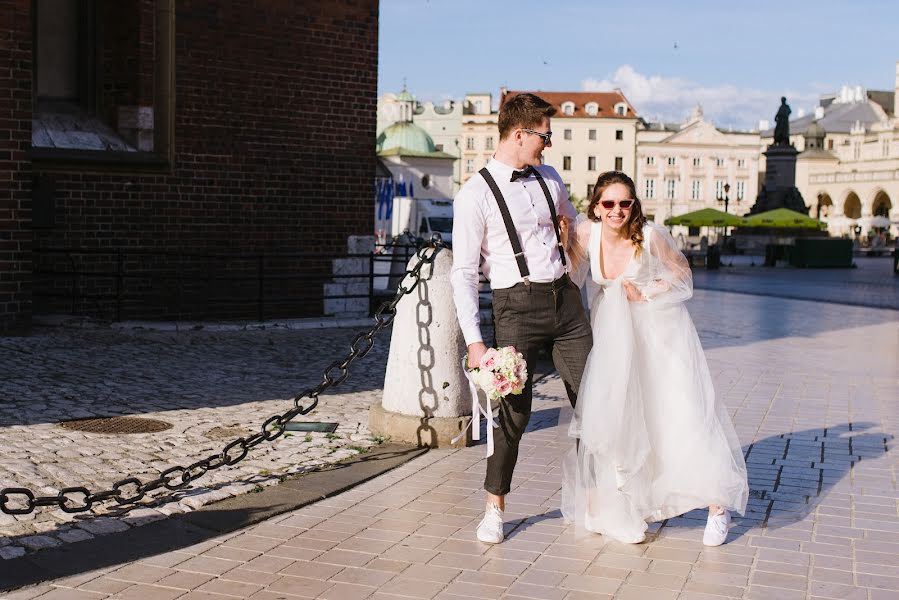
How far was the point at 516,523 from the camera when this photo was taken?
5984mm

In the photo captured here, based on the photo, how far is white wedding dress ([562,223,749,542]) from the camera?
5.60m

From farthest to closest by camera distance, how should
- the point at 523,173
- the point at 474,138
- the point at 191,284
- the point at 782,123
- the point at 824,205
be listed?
the point at 474,138
the point at 824,205
the point at 782,123
the point at 191,284
the point at 523,173

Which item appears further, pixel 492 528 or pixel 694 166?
pixel 694 166

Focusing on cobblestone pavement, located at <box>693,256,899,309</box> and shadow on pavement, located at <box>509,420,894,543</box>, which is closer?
shadow on pavement, located at <box>509,420,894,543</box>

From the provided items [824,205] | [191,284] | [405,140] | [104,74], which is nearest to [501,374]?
[191,284]

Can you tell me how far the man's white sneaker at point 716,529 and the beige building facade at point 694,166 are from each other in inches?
5158

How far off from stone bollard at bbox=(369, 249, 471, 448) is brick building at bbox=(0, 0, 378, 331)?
6.80 meters

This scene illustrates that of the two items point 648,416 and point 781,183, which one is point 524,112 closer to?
point 648,416

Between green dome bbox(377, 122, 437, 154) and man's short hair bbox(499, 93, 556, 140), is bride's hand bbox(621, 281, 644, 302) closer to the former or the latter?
man's short hair bbox(499, 93, 556, 140)

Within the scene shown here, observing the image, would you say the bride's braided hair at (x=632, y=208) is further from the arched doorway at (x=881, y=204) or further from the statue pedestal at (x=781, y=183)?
the arched doorway at (x=881, y=204)

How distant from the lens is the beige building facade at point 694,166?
443ft

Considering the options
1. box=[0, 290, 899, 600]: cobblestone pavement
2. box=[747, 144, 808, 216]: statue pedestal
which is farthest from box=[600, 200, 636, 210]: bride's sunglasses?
box=[747, 144, 808, 216]: statue pedestal

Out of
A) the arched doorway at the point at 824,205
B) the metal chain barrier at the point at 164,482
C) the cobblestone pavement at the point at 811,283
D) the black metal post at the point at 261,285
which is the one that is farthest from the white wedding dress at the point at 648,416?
the arched doorway at the point at 824,205

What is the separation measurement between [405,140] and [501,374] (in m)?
79.2
